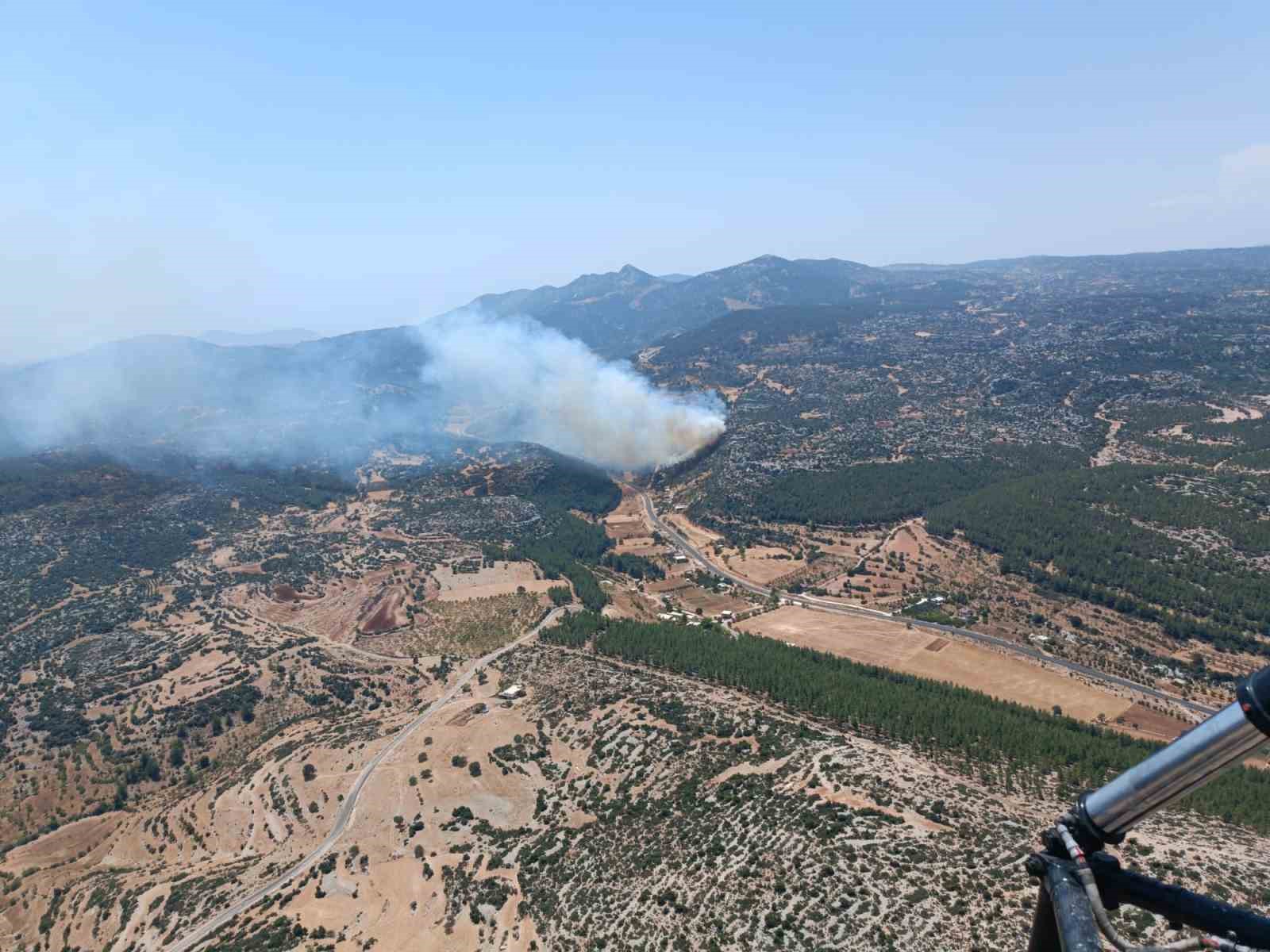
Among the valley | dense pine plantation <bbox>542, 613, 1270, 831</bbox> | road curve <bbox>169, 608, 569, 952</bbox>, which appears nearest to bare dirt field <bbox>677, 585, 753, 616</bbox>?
the valley

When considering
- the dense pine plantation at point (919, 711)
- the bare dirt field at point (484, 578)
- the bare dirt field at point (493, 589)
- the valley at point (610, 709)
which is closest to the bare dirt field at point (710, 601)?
the valley at point (610, 709)

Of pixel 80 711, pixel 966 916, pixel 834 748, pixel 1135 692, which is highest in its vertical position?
pixel 966 916

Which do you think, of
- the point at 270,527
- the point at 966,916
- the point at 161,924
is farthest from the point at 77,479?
the point at 966,916

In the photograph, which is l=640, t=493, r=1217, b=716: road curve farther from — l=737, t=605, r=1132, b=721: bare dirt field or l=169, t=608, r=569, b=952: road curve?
l=169, t=608, r=569, b=952: road curve

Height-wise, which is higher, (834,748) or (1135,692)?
(834,748)

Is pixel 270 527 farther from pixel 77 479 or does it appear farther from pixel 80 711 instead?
pixel 80 711

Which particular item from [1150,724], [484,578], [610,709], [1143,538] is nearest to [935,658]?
[1150,724]
